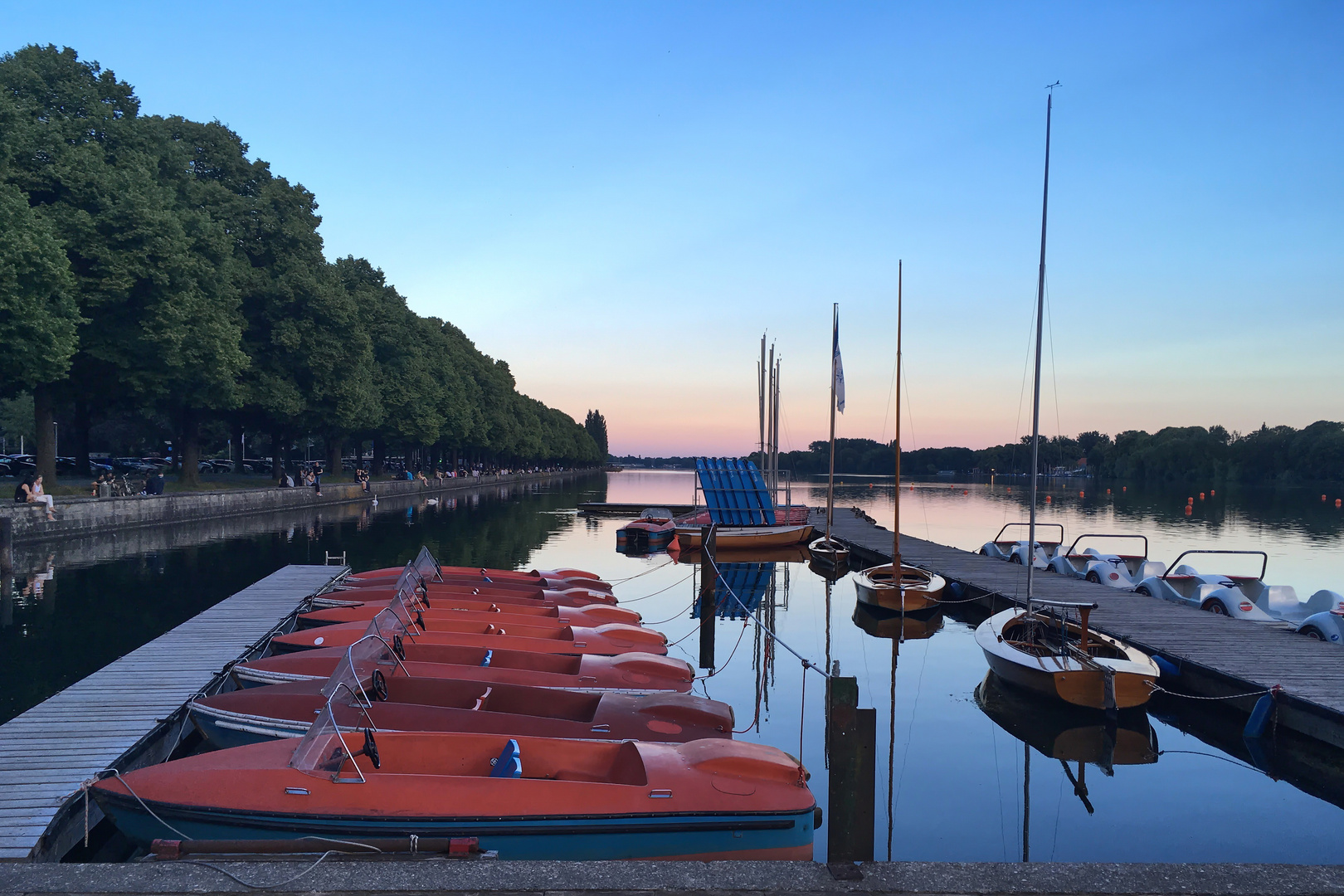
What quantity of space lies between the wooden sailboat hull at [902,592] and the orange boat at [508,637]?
7.75 m

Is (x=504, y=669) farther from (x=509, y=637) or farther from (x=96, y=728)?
(x=96, y=728)

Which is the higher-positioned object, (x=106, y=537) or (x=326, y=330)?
(x=326, y=330)

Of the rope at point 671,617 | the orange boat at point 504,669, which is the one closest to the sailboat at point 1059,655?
the orange boat at point 504,669

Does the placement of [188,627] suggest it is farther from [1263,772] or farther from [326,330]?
[326,330]

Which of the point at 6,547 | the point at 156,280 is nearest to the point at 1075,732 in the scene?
the point at 6,547

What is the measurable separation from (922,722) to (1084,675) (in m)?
2.41

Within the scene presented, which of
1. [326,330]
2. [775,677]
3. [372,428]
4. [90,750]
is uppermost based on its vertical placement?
[326,330]

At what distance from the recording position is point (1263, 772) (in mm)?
10242

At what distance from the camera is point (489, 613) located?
14.2 metres

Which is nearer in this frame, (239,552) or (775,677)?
(775,677)

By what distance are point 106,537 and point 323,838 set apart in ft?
90.0

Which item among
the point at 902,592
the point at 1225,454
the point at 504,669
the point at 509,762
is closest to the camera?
the point at 509,762

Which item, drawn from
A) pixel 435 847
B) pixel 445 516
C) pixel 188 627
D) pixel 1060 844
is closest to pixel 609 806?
pixel 435 847

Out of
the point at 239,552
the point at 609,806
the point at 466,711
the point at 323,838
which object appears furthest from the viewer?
the point at 239,552
